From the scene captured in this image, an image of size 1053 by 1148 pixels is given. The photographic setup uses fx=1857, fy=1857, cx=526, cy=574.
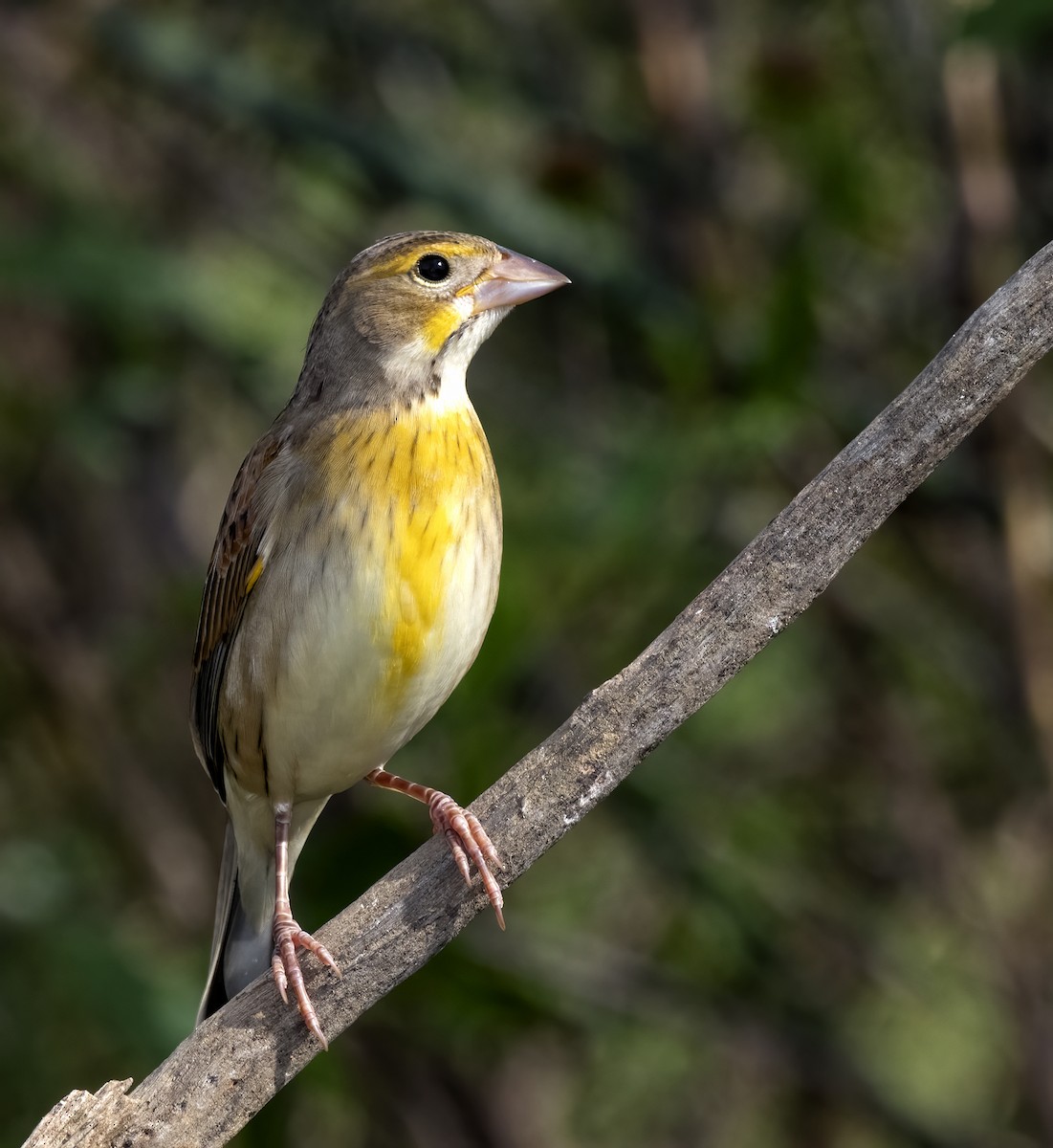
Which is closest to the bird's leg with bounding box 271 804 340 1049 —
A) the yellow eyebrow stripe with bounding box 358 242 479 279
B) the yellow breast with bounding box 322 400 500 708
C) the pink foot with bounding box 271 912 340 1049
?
the pink foot with bounding box 271 912 340 1049

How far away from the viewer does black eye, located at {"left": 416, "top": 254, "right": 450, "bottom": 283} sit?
14.8 ft

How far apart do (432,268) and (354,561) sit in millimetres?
838

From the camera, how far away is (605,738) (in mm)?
3494

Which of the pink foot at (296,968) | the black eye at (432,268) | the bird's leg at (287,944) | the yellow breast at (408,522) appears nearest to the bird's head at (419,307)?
the black eye at (432,268)

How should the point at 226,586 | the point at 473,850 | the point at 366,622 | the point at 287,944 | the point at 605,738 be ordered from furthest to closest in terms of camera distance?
1. the point at 226,586
2. the point at 366,622
3. the point at 287,944
4. the point at 473,850
5. the point at 605,738

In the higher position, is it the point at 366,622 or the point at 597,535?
the point at 366,622

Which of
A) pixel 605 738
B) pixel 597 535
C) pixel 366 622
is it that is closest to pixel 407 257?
pixel 597 535

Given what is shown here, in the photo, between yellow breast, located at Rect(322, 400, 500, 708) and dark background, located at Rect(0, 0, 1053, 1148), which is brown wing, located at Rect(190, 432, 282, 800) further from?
dark background, located at Rect(0, 0, 1053, 1148)

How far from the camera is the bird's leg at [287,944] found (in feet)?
11.8

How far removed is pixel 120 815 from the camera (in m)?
6.81

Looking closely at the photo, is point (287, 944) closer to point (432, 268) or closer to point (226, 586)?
point (226, 586)

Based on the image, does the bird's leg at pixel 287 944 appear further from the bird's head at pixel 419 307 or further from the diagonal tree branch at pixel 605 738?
the bird's head at pixel 419 307

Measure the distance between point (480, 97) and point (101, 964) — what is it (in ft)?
11.3

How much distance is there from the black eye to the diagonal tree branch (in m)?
1.38
